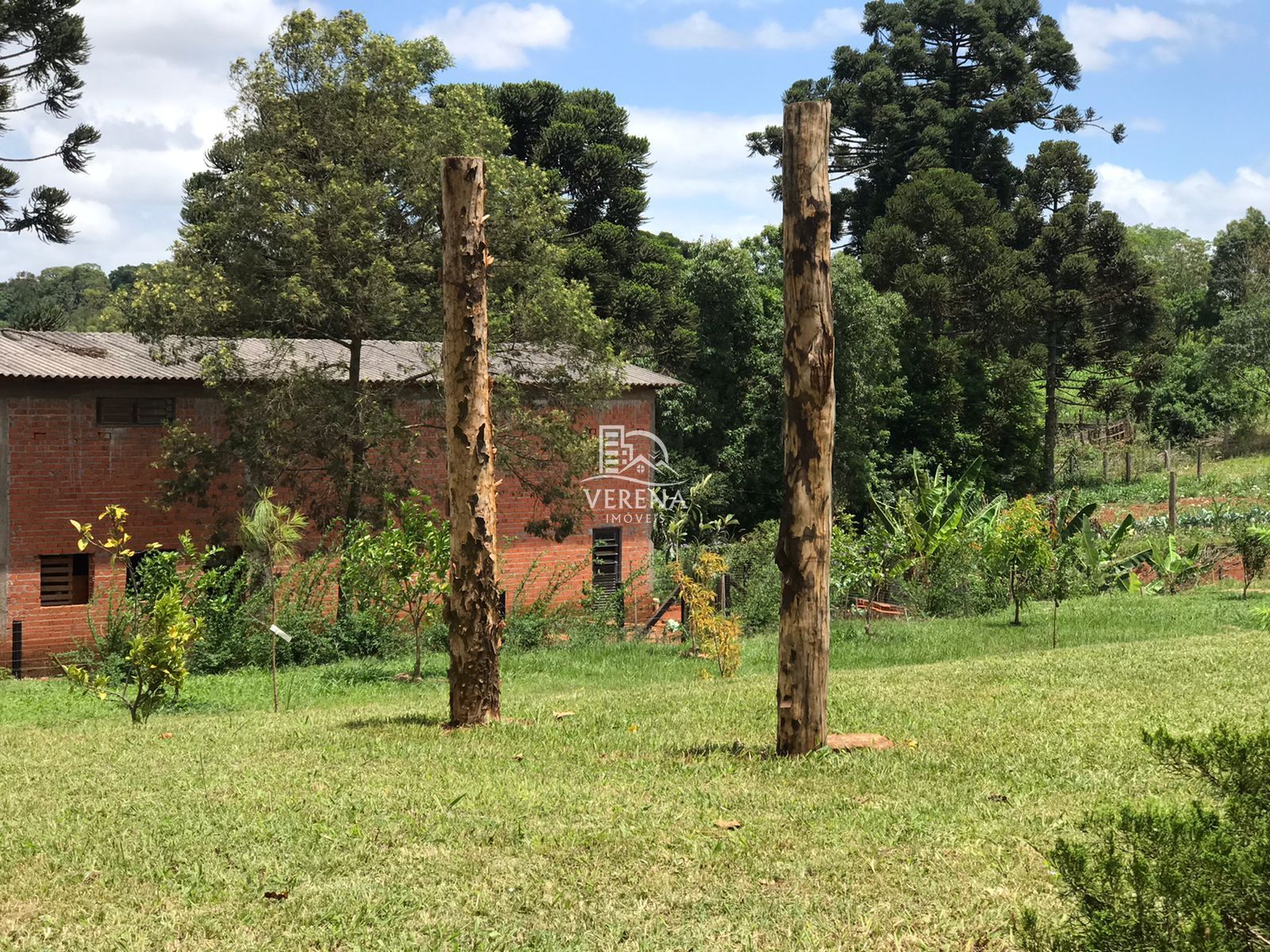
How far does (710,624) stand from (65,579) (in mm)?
11160

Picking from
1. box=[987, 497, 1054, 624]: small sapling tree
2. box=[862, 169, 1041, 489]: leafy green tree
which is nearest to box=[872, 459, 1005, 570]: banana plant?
box=[987, 497, 1054, 624]: small sapling tree

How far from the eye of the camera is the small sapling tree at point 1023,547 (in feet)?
53.2

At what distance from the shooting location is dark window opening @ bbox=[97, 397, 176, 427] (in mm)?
19391

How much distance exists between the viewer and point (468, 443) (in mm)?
8617

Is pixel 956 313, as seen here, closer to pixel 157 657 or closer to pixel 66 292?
pixel 157 657

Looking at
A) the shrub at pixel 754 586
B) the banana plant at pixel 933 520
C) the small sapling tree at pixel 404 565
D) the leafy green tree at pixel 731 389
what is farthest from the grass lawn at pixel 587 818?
the leafy green tree at pixel 731 389

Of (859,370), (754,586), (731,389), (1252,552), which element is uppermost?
(859,370)

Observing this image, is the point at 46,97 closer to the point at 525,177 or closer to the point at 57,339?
the point at 57,339

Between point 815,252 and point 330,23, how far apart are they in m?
14.2

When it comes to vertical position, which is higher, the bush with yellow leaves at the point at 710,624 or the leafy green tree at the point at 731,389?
the leafy green tree at the point at 731,389

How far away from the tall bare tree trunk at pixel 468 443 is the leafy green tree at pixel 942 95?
3339cm

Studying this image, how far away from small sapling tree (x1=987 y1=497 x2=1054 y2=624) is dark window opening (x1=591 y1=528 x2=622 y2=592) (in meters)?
9.32

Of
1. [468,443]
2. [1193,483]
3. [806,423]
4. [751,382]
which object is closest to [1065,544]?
[468,443]

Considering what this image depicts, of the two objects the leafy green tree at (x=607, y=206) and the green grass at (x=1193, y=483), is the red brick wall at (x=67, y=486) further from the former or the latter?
the green grass at (x=1193, y=483)
